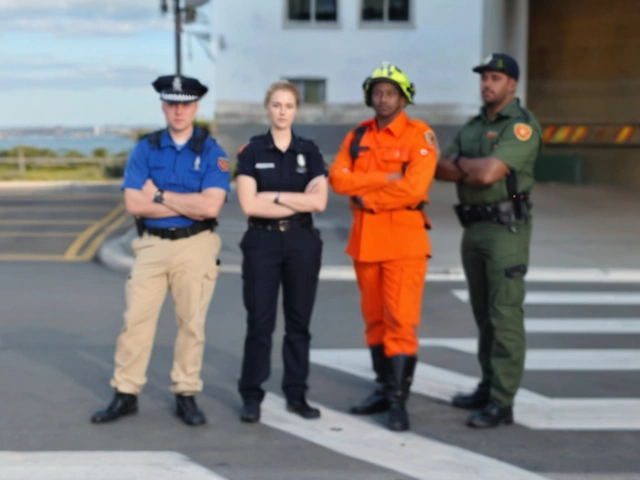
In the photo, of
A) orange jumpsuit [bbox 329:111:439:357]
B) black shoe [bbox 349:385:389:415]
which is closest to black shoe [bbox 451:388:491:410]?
black shoe [bbox 349:385:389:415]

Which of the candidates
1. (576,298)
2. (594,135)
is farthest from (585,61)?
(576,298)

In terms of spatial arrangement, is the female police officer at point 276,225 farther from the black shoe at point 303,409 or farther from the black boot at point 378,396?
the black boot at point 378,396

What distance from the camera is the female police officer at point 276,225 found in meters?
5.42

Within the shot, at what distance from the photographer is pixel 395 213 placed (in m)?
5.47

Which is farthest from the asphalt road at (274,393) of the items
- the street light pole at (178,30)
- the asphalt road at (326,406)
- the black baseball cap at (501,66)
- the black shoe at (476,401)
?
the street light pole at (178,30)

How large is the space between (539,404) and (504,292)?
Answer: 3.21 ft

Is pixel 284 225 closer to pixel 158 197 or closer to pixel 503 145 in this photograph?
pixel 158 197

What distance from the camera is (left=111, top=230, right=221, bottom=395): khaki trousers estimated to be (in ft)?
17.9

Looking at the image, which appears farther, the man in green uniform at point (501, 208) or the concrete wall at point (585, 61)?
the concrete wall at point (585, 61)

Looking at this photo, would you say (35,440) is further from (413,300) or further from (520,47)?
(520,47)

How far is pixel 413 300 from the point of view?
5492 millimetres

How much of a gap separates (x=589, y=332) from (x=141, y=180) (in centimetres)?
461

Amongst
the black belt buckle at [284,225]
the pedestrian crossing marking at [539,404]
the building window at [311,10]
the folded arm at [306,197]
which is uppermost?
the building window at [311,10]

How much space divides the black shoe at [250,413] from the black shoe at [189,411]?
230 millimetres
